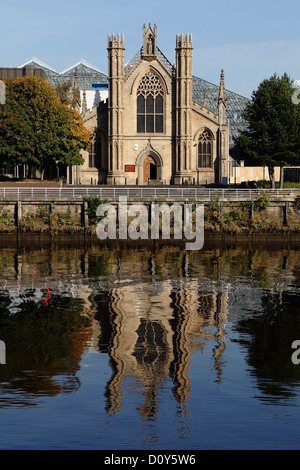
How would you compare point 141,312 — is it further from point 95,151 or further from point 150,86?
point 150,86

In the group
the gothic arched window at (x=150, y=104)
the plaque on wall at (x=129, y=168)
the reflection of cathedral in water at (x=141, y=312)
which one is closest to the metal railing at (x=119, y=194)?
the reflection of cathedral in water at (x=141, y=312)

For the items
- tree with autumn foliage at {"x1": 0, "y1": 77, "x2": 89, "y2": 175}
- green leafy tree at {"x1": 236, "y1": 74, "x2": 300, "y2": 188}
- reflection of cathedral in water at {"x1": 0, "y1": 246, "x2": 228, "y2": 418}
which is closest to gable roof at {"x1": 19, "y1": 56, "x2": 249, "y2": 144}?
green leafy tree at {"x1": 236, "y1": 74, "x2": 300, "y2": 188}

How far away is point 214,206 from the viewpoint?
64.0 m

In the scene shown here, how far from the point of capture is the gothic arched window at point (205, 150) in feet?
294

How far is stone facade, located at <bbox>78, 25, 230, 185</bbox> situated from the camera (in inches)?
3438

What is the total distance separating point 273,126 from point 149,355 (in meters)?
53.1

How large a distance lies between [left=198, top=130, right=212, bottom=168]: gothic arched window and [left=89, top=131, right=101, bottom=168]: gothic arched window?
12834 mm

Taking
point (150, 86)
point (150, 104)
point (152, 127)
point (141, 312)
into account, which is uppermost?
point (150, 86)

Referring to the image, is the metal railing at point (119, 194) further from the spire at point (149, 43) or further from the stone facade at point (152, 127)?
the spire at point (149, 43)

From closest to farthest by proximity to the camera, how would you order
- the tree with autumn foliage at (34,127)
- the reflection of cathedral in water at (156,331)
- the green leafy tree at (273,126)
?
the reflection of cathedral in water at (156,331) → the tree with autumn foliage at (34,127) → the green leafy tree at (273,126)

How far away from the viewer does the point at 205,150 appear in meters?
89.6

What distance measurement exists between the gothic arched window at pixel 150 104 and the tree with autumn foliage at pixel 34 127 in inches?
585

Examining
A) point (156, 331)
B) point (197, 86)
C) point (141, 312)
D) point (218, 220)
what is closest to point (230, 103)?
point (197, 86)
